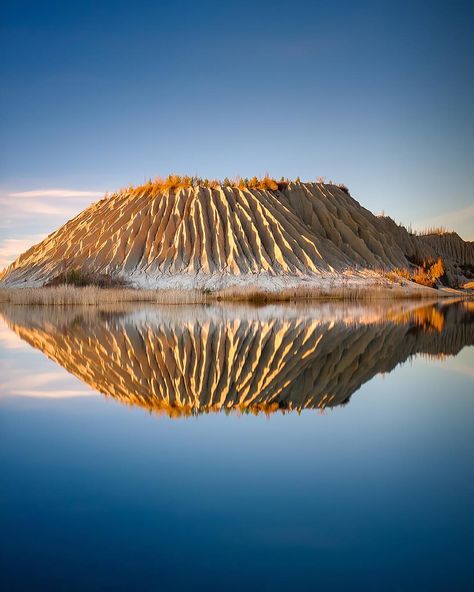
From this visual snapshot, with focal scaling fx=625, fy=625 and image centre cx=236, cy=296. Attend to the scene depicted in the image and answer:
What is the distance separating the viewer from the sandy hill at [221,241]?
1702 inches

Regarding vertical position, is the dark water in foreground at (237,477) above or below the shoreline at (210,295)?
below

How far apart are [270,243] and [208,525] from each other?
4277 cm

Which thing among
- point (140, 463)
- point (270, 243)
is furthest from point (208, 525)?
point (270, 243)

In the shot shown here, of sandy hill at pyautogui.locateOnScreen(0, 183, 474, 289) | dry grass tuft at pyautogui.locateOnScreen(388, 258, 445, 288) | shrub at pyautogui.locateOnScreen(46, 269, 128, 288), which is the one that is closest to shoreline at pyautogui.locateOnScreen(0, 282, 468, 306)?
sandy hill at pyautogui.locateOnScreen(0, 183, 474, 289)

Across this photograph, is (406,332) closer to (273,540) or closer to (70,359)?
(70,359)

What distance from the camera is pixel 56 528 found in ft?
10.6

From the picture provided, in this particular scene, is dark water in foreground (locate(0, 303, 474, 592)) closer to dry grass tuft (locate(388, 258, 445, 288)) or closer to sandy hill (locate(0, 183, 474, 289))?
sandy hill (locate(0, 183, 474, 289))

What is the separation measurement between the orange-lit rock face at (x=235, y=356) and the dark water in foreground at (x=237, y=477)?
0.20ft

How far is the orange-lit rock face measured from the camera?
6738mm

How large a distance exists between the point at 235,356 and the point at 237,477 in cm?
593

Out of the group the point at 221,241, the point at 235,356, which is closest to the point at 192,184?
the point at 221,241

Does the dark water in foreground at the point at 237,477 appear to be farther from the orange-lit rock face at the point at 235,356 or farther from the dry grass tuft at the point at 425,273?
the dry grass tuft at the point at 425,273

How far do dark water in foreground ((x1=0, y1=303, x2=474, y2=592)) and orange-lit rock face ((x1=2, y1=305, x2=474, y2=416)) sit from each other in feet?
0.20

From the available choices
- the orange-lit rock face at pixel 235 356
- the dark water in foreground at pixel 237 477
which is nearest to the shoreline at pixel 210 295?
the orange-lit rock face at pixel 235 356
